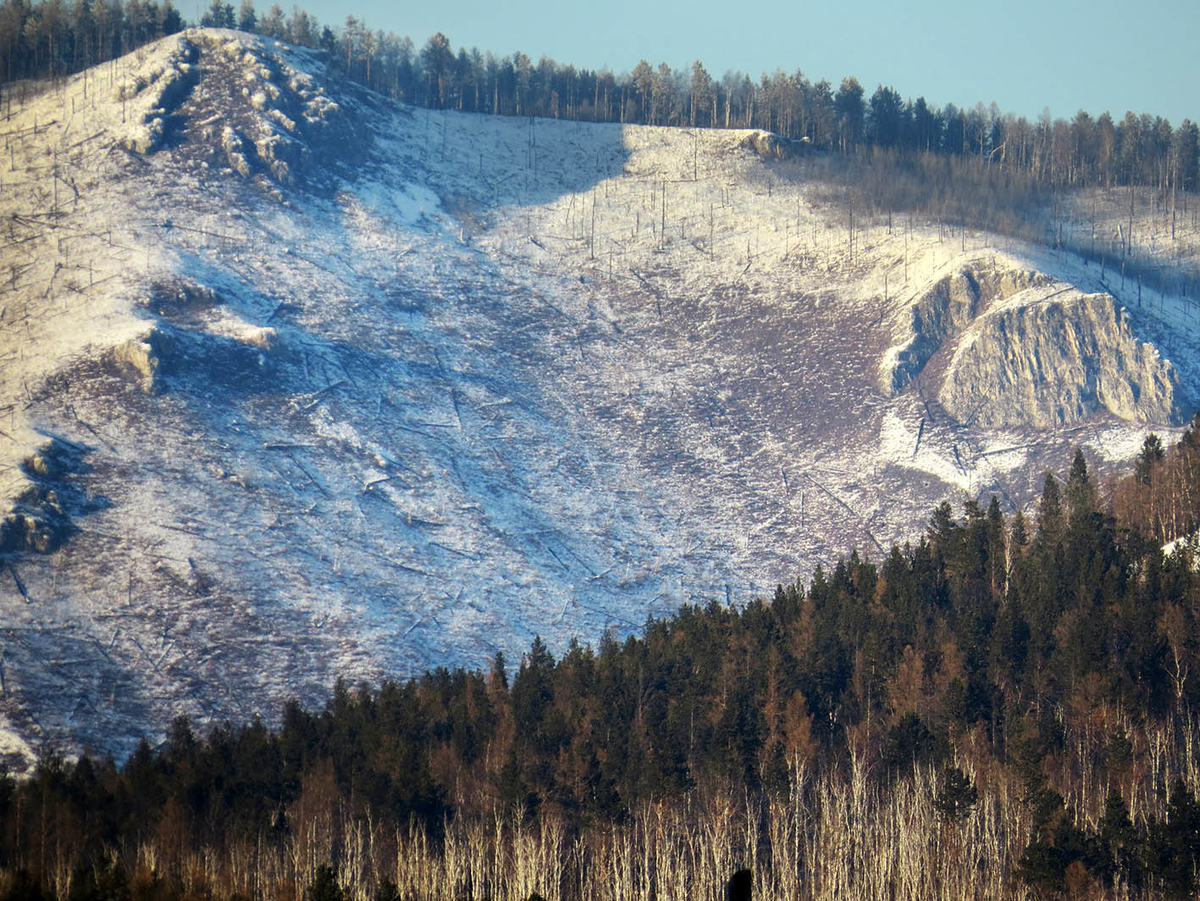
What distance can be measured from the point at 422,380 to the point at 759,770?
64.2 m

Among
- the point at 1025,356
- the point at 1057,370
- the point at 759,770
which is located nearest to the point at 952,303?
the point at 1025,356

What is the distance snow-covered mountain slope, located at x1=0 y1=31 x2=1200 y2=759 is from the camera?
90.2 meters

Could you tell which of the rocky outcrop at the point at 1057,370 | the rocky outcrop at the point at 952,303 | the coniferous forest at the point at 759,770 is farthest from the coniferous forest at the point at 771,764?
the rocky outcrop at the point at 952,303

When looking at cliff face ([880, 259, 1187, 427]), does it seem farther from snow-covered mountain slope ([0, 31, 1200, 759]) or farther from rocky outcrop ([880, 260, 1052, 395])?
snow-covered mountain slope ([0, 31, 1200, 759])

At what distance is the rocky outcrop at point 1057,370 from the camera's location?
124500mm

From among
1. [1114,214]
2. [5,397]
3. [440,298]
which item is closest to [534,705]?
[5,397]

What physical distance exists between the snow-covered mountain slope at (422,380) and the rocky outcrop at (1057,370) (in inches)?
15.3

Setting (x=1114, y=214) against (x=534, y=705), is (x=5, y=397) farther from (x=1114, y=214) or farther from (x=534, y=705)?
(x=1114, y=214)

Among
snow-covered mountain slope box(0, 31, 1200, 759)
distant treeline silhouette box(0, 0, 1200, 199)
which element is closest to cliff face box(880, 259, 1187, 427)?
snow-covered mountain slope box(0, 31, 1200, 759)

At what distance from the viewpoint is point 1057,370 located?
418 feet

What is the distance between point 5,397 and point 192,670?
32044 millimetres

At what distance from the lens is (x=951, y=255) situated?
139 meters

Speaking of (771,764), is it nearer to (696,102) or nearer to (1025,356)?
(1025,356)

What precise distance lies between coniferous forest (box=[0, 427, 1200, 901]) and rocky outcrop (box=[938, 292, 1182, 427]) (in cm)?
4890
